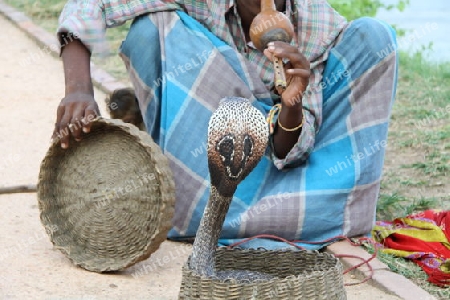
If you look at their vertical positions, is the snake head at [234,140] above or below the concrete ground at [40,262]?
above

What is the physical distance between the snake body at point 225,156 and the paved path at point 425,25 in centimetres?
469

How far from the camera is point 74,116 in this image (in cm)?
349

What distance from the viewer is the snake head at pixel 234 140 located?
2.86 metres

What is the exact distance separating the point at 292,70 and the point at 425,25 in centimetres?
525

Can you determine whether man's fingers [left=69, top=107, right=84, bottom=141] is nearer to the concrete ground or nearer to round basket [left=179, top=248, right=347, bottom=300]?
the concrete ground

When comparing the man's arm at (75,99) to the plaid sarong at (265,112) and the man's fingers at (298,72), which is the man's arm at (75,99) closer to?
the plaid sarong at (265,112)

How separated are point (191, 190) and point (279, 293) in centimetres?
113

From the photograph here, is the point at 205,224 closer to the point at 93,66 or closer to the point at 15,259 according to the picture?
the point at 15,259

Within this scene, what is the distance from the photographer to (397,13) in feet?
29.5

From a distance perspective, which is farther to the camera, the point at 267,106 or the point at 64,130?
the point at 267,106

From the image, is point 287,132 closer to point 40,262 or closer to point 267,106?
point 267,106

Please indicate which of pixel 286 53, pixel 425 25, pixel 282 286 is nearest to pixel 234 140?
pixel 282 286

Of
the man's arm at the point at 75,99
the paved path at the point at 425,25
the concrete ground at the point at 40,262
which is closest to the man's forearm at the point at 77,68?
the man's arm at the point at 75,99

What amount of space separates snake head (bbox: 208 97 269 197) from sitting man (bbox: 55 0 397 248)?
0.82 meters
